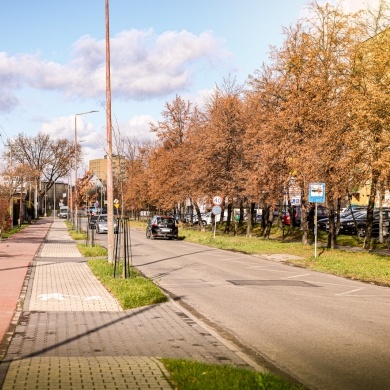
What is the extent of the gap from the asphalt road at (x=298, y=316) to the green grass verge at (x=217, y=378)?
633 mm

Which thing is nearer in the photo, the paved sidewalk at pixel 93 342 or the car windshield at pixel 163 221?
the paved sidewalk at pixel 93 342

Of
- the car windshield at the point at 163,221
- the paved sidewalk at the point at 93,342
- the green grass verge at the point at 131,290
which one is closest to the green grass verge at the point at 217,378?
the paved sidewalk at the point at 93,342

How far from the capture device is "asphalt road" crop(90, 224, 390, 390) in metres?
7.16

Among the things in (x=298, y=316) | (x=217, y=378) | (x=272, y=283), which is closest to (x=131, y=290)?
(x=298, y=316)

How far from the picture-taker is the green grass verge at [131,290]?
11.7 m

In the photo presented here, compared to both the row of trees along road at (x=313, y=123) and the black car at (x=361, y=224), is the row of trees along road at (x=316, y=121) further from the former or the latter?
the black car at (x=361, y=224)

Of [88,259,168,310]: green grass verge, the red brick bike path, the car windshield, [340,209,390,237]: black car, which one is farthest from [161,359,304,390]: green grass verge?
the car windshield

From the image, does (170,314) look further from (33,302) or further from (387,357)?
(387,357)

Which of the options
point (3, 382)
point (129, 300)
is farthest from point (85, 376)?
point (129, 300)

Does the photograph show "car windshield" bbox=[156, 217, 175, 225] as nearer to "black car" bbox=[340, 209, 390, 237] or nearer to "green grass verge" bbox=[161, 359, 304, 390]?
"black car" bbox=[340, 209, 390, 237]

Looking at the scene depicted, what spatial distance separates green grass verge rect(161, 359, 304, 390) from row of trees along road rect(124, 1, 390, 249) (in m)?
13.6

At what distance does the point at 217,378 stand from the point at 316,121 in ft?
72.2

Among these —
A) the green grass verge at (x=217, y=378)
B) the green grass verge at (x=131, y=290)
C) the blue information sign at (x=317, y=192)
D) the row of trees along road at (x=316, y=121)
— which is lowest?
the green grass verge at (x=131, y=290)

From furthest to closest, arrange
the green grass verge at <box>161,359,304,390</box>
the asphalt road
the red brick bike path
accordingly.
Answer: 1. the red brick bike path
2. the asphalt road
3. the green grass verge at <box>161,359,304,390</box>
